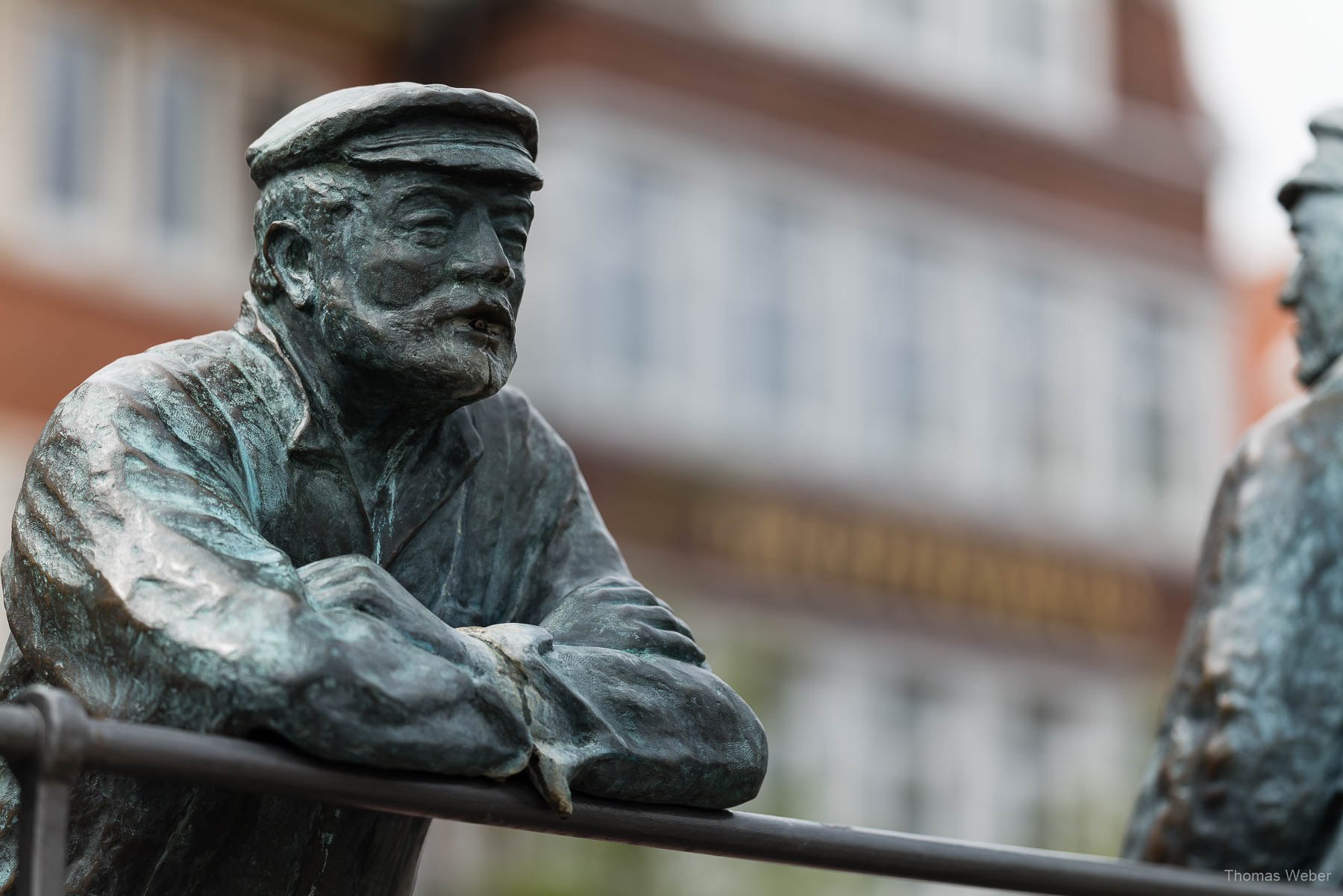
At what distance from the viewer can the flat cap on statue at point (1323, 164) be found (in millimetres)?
3676

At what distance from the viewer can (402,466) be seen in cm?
270

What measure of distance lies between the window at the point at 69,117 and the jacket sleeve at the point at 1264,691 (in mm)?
13727

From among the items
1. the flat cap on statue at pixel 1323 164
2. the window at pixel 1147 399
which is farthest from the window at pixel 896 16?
the flat cap on statue at pixel 1323 164

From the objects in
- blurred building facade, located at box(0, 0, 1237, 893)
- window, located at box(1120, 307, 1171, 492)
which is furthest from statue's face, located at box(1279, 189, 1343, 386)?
window, located at box(1120, 307, 1171, 492)

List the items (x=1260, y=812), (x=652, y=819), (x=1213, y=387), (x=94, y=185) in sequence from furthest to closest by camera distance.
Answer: (x=1213, y=387)
(x=94, y=185)
(x=1260, y=812)
(x=652, y=819)

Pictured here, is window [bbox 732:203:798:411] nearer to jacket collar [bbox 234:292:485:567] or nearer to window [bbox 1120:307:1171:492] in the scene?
window [bbox 1120:307:1171:492]

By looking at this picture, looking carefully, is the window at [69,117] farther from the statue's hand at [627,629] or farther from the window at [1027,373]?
the statue's hand at [627,629]

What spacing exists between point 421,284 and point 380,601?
1.25ft

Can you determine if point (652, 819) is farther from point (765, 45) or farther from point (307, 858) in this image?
point (765, 45)

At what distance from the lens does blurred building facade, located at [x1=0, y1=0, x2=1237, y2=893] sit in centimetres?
1633

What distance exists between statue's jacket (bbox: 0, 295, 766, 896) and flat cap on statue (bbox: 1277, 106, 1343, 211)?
1.47 metres

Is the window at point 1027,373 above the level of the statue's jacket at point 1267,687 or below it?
above

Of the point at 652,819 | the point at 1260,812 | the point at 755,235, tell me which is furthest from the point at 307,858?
the point at 755,235

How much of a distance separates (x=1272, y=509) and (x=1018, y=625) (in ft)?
50.3
